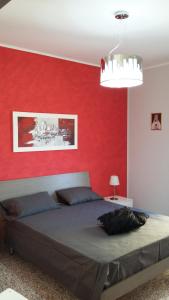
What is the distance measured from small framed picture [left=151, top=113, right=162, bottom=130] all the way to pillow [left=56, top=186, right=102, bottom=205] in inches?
58.8

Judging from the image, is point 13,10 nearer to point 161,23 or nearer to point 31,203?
point 161,23

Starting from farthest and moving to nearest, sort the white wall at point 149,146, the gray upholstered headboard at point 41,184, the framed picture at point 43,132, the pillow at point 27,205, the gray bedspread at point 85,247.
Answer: the white wall at point 149,146 → the framed picture at point 43,132 → the gray upholstered headboard at point 41,184 → the pillow at point 27,205 → the gray bedspread at point 85,247

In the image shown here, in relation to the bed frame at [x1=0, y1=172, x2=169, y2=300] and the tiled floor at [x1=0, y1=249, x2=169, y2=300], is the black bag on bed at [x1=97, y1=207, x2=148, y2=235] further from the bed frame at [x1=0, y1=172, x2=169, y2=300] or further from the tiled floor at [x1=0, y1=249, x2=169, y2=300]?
the tiled floor at [x1=0, y1=249, x2=169, y2=300]

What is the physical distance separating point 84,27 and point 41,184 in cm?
204

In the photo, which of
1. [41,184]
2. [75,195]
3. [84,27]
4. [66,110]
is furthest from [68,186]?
[84,27]

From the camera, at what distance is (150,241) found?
2.46 meters

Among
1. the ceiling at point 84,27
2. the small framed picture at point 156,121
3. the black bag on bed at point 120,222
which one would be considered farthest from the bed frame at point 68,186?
the ceiling at point 84,27

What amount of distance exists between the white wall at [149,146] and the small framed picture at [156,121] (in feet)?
0.18

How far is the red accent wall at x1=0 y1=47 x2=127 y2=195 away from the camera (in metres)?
3.52

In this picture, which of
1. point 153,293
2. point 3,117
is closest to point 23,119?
point 3,117

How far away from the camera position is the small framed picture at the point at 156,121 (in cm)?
437

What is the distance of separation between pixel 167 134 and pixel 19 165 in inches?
90.1

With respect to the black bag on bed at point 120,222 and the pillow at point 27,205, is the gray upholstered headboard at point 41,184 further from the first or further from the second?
the black bag on bed at point 120,222

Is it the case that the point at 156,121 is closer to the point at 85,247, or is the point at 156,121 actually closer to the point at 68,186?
the point at 68,186
